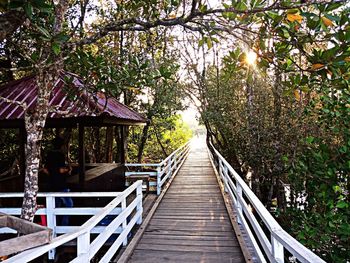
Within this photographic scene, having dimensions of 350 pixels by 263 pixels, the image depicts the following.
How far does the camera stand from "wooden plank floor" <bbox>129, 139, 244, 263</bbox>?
13.4ft

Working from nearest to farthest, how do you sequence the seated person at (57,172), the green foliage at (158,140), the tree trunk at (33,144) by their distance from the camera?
the tree trunk at (33,144) → the seated person at (57,172) → the green foliage at (158,140)

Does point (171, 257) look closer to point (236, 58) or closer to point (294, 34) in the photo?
point (236, 58)

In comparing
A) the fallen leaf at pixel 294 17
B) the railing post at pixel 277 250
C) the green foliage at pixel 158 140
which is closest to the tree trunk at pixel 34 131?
the fallen leaf at pixel 294 17

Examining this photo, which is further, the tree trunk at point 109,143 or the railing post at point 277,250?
the tree trunk at point 109,143

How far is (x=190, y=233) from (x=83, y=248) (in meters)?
2.50

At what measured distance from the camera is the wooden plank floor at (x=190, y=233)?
4.09 metres

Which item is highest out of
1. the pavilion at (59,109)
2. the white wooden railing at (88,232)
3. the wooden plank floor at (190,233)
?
the pavilion at (59,109)

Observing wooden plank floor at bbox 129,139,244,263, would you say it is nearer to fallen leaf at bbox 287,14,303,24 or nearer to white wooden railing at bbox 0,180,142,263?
white wooden railing at bbox 0,180,142,263

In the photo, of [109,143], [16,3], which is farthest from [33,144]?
[109,143]

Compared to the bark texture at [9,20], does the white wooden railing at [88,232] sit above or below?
below

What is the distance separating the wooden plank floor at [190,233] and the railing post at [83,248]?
1.19m

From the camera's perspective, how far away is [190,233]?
5.02 meters

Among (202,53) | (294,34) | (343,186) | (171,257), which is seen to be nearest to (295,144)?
(343,186)

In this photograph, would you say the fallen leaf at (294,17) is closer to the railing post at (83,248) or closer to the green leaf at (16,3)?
the green leaf at (16,3)
